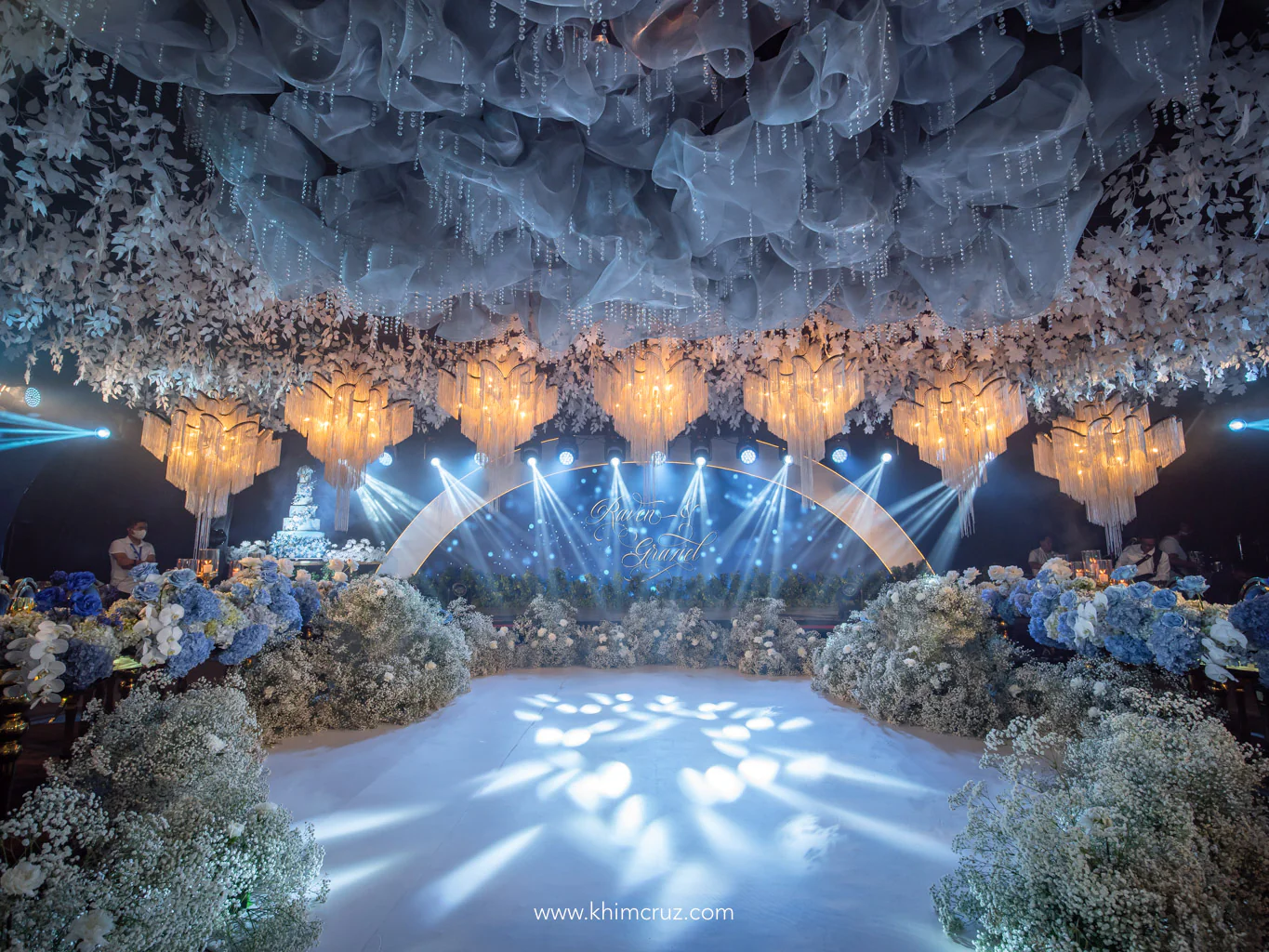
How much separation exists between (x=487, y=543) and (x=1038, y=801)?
9.65 metres

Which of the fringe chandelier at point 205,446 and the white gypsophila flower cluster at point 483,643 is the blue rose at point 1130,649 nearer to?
the white gypsophila flower cluster at point 483,643

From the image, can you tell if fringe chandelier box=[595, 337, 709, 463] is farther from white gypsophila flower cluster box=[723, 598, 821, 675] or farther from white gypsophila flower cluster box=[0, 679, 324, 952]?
white gypsophila flower cluster box=[0, 679, 324, 952]

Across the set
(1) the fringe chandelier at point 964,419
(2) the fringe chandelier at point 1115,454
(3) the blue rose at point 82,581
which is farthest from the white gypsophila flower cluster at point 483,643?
(2) the fringe chandelier at point 1115,454

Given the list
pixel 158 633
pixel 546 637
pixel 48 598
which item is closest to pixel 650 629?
pixel 546 637

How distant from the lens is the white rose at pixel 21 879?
4.37 feet

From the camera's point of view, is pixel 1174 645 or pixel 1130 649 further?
pixel 1130 649

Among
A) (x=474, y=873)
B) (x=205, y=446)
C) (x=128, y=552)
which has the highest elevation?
(x=205, y=446)

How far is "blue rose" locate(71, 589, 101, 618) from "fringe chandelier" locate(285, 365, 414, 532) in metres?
3.08

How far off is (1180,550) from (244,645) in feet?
38.4

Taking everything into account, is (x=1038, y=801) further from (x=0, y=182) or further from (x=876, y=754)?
(x=0, y=182)

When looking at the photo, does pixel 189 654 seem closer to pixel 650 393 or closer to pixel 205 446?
pixel 650 393

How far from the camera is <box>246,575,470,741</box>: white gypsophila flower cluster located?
454 centimetres

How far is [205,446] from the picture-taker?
714cm

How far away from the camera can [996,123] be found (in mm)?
2523
